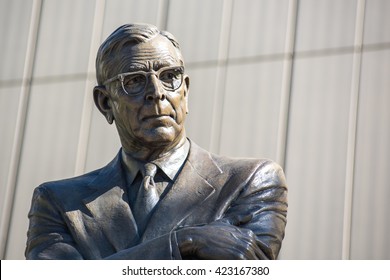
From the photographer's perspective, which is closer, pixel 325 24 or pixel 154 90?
pixel 154 90

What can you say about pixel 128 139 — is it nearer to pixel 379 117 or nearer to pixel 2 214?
pixel 379 117

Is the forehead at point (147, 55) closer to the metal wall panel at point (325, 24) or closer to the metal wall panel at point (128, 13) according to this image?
the metal wall panel at point (325, 24)

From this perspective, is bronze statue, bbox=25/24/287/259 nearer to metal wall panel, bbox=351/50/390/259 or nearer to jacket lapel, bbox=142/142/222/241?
jacket lapel, bbox=142/142/222/241

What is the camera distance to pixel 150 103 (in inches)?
277

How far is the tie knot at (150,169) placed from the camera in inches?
280

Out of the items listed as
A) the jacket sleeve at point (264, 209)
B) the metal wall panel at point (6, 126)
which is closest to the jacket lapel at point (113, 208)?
the jacket sleeve at point (264, 209)

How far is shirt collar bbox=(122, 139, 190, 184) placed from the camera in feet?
23.4

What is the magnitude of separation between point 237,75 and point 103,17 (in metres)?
1.60

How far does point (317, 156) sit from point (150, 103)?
4525mm

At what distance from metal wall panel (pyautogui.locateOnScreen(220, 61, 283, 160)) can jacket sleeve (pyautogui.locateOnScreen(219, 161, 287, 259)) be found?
4.54 m

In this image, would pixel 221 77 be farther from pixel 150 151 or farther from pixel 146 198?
pixel 146 198

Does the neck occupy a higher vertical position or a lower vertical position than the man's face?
lower

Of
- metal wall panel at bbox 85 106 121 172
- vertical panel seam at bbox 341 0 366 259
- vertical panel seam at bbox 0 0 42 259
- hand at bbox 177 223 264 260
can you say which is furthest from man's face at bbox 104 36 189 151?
vertical panel seam at bbox 0 0 42 259

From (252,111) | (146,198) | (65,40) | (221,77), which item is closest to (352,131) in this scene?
(252,111)
